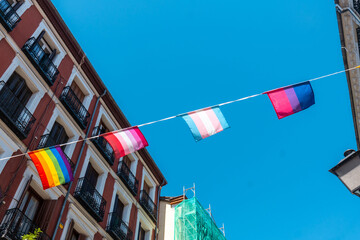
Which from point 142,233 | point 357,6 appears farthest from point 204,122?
point 357,6

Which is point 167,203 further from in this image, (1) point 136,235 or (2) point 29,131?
(2) point 29,131

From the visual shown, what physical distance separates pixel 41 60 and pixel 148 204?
11.8 metres

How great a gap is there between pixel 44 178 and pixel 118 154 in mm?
2508

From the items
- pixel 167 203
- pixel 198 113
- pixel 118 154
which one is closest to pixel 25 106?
pixel 118 154

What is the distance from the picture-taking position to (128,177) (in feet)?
69.7

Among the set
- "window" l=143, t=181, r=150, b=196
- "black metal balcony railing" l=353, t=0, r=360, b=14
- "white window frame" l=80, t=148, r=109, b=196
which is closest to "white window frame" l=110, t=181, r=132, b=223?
"white window frame" l=80, t=148, r=109, b=196

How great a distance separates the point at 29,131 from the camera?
14219 millimetres

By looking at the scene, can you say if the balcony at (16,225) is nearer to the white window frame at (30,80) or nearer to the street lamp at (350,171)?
the white window frame at (30,80)

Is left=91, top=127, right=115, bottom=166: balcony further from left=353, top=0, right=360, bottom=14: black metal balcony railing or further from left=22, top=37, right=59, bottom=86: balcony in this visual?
left=353, top=0, right=360, bottom=14: black metal balcony railing

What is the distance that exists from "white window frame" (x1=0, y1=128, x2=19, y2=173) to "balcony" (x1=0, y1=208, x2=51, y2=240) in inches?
67.8

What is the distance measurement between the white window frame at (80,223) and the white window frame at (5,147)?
3.93m

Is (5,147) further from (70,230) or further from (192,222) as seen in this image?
(192,222)

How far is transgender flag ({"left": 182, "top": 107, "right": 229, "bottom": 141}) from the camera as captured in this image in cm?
1141

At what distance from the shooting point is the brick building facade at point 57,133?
13.3 meters
